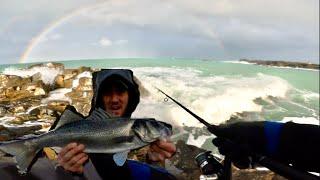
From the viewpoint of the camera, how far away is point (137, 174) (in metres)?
4.32

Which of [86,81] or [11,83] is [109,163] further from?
[86,81]

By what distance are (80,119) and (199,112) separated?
85.5 feet

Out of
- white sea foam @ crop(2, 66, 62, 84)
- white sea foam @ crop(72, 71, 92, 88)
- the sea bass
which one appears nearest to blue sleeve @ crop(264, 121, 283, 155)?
the sea bass

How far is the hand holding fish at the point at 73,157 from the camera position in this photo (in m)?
3.17

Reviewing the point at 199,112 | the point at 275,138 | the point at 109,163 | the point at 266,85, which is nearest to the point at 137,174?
the point at 109,163

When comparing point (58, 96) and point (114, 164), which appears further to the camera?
point (58, 96)

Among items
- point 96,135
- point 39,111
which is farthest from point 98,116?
point 39,111

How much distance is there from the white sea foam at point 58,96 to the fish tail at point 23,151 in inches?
429

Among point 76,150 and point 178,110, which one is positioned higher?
point 76,150

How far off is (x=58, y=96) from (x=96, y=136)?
1303 centimetres

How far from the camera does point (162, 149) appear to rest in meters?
3.53

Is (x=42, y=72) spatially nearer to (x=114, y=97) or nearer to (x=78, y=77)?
(x=78, y=77)

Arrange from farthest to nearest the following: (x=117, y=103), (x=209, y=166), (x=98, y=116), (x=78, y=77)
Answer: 1. (x=78, y=77)
2. (x=117, y=103)
3. (x=209, y=166)
4. (x=98, y=116)

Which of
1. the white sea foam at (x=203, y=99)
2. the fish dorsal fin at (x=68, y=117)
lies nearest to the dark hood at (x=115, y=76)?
the fish dorsal fin at (x=68, y=117)
